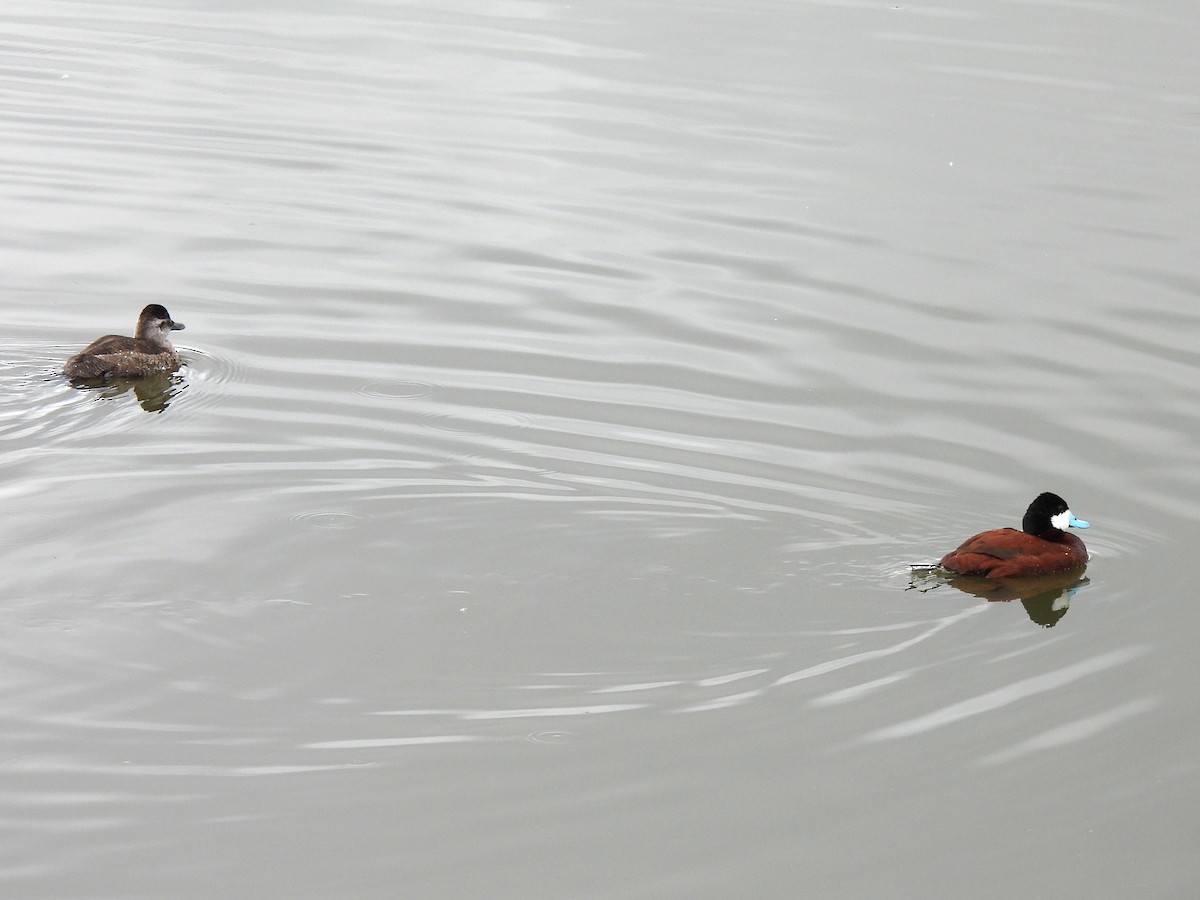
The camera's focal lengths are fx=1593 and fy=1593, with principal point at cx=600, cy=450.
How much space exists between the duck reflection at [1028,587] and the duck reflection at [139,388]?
5.03 metres

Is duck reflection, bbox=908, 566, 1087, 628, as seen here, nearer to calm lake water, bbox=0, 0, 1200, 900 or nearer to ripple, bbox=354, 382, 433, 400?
calm lake water, bbox=0, 0, 1200, 900

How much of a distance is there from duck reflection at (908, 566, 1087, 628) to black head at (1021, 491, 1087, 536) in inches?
9.4

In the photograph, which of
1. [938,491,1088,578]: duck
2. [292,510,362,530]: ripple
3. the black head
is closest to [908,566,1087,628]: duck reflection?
[938,491,1088,578]: duck

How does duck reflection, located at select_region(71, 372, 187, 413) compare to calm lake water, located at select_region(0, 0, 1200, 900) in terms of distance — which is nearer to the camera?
calm lake water, located at select_region(0, 0, 1200, 900)

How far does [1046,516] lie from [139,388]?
5758 millimetres

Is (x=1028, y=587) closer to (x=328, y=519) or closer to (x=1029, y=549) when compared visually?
(x=1029, y=549)

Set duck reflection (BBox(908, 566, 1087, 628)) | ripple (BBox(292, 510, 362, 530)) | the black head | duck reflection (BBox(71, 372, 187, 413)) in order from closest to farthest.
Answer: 1. duck reflection (BBox(908, 566, 1087, 628))
2. the black head
3. ripple (BBox(292, 510, 362, 530))
4. duck reflection (BBox(71, 372, 187, 413))

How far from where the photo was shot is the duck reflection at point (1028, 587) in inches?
313

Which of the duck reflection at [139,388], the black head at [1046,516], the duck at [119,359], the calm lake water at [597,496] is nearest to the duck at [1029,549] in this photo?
the black head at [1046,516]

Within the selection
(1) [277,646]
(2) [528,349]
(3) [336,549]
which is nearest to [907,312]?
(2) [528,349]

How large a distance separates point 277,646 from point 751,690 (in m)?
2.13

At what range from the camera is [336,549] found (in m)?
8.06

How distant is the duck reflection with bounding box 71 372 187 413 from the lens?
1026cm

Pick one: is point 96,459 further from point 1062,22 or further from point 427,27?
point 1062,22
